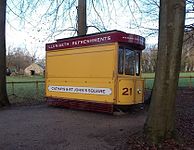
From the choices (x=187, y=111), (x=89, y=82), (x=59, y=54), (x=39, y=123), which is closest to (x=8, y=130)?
(x=39, y=123)

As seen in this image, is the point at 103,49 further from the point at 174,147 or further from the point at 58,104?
the point at 174,147

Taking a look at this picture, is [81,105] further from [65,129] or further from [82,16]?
[82,16]

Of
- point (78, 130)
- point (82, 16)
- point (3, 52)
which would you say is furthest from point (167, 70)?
point (82, 16)

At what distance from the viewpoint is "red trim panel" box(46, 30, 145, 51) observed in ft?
41.0

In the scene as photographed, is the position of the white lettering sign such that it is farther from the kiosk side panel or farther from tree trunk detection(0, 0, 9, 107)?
tree trunk detection(0, 0, 9, 107)

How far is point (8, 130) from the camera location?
31.5 feet

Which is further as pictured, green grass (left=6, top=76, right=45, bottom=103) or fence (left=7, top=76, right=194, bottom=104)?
green grass (left=6, top=76, right=45, bottom=103)

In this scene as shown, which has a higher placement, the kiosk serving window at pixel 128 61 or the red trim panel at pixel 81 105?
the kiosk serving window at pixel 128 61

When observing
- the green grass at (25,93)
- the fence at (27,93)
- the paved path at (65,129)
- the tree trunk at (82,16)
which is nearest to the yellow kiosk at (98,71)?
the paved path at (65,129)

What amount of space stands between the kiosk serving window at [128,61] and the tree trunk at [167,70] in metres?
5.07

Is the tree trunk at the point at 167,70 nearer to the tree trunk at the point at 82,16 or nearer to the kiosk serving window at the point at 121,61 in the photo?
the kiosk serving window at the point at 121,61

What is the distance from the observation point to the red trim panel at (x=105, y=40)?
12508 mm

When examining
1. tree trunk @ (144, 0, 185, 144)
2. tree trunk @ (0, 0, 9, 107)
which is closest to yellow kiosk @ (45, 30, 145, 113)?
tree trunk @ (0, 0, 9, 107)

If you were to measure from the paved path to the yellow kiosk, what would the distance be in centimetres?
60
